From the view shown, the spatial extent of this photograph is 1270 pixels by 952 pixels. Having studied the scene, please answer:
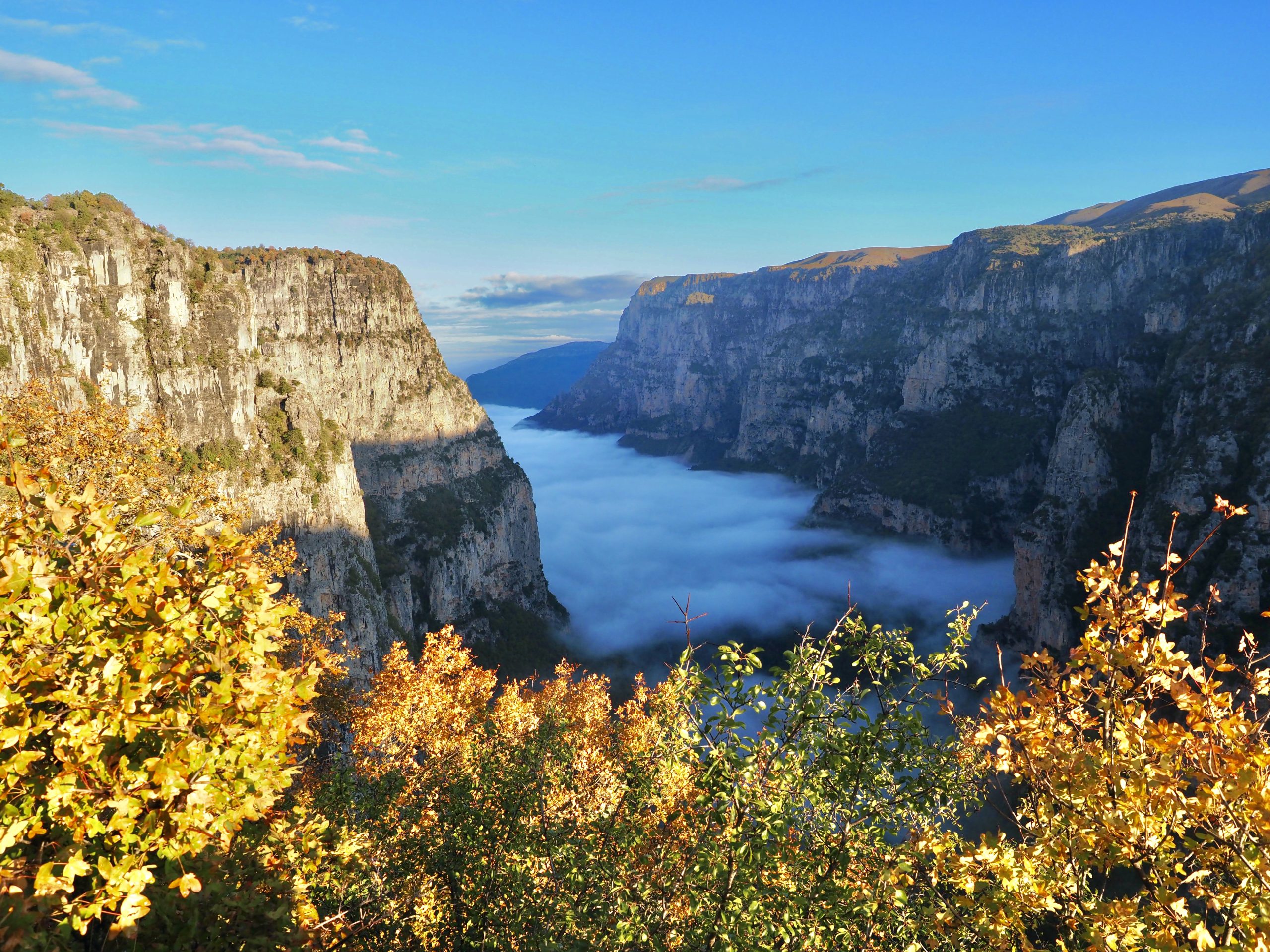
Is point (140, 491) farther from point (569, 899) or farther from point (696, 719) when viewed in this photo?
point (696, 719)

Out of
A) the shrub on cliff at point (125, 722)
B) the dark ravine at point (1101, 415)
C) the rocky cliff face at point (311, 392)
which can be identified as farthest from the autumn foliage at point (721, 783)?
the dark ravine at point (1101, 415)

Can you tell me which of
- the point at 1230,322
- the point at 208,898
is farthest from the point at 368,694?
the point at 1230,322

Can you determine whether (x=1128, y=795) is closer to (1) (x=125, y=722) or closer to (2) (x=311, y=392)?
(1) (x=125, y=722)

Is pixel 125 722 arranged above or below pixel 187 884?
above

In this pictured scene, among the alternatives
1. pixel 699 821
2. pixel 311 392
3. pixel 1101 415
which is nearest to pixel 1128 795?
pixel 699 821

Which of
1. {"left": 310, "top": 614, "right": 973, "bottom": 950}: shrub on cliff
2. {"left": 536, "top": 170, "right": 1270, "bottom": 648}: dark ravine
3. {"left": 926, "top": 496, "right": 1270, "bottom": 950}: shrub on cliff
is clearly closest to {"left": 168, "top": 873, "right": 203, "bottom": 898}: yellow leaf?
{"left": 310, "top": 614, "right": 973, "bottom": 950}: shrub on cliff

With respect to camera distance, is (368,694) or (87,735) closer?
(87,735)
